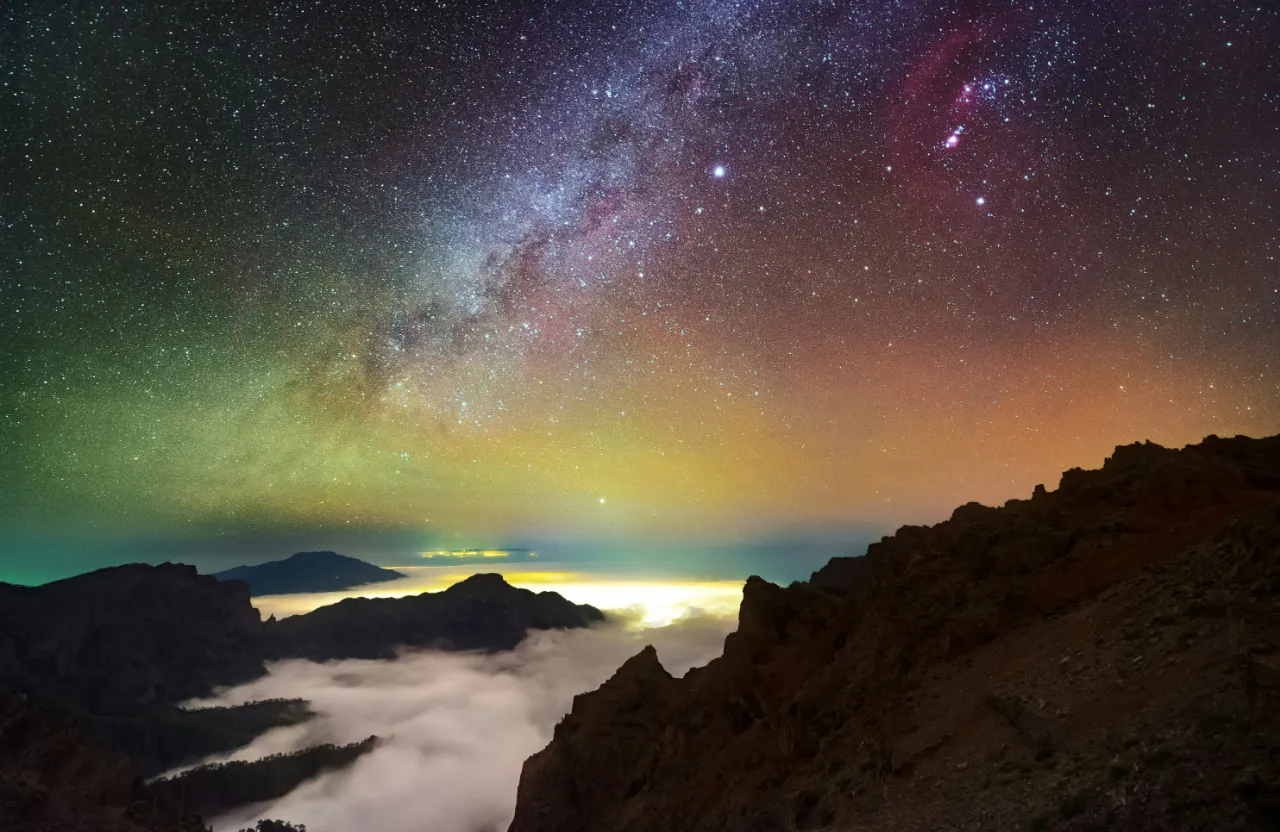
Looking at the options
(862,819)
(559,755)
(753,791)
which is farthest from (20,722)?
(862,819)

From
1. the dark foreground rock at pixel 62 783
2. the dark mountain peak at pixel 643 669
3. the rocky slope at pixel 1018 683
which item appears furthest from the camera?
the dark foreground rock at pixel 62 783

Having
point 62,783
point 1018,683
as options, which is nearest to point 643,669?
point 1018,683

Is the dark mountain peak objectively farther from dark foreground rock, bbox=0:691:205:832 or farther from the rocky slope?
dark foreground rock, bbox=0:691:205:832

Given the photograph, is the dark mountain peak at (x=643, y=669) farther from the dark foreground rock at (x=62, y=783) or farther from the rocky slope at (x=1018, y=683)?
the dark foreground rock at (x=62, y=783)

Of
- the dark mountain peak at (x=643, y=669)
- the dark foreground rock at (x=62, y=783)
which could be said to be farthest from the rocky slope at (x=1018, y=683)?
the dark foreground rock at (x=62, y=783)

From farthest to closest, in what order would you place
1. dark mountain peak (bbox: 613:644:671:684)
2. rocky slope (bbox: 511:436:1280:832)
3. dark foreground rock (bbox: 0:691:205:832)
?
dark foreground rock (bbox: 0:691:205:832) < dark mountain peak (bbox: 613:644:671:684) < rocky slope (bbox: 511:436:1280:832)

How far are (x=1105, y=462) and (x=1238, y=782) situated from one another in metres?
22.6

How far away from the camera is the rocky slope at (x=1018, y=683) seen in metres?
10.8

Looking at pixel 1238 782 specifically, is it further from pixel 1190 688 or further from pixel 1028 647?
pixel 1028 647

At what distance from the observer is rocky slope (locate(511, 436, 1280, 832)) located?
10.8 m

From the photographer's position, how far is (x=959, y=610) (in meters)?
23.8

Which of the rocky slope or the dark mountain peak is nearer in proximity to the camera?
the rocky slope

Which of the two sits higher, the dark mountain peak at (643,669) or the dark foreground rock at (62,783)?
the dark mountain peak at (643,669)

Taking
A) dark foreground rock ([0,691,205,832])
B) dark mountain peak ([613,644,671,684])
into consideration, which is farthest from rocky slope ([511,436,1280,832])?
dark foreground rock ([0,691,205,832])
